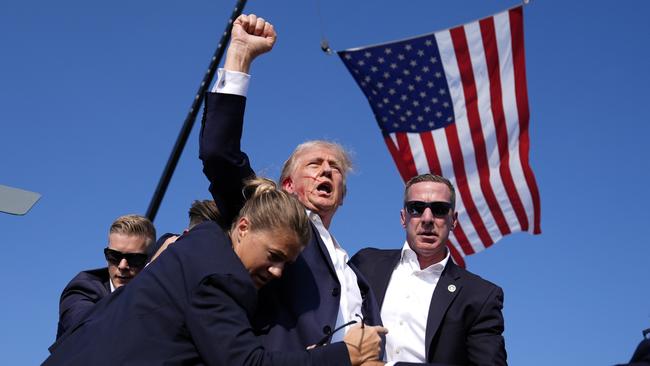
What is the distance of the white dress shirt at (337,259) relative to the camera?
3.50m

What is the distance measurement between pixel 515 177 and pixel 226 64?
24.6 feet

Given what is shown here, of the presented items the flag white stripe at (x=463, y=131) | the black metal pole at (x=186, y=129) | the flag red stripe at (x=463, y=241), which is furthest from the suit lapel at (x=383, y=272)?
the flag red stripe at (x=463, y=241)

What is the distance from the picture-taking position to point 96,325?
3.02m

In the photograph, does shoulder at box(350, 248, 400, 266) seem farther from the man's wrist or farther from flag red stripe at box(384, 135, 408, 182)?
flag red stripe at box(384, 135, 408, 182)

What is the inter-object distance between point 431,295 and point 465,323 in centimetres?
29

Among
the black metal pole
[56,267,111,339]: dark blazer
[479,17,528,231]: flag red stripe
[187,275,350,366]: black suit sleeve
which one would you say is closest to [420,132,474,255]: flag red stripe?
[479,17,528,231]: flag red stripe

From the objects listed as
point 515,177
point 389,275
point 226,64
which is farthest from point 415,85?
point 226,64

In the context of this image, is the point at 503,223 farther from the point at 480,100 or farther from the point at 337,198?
the point at 337,198

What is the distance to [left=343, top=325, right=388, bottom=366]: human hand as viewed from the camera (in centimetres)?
315

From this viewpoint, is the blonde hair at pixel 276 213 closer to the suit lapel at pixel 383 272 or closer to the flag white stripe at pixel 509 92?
the suit lapel at pixel 383 272

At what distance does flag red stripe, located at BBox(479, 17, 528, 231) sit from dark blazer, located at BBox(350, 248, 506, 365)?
5.89 metres

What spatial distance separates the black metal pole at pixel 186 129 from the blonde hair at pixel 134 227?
124 inches

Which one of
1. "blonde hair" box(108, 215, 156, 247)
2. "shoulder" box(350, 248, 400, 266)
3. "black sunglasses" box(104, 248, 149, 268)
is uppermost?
"blonde hair" box(108, 215, 156, 247)

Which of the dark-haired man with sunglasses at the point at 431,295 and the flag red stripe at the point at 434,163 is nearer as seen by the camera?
the dark-haired man with sunglasses at the point at 431,295
